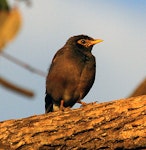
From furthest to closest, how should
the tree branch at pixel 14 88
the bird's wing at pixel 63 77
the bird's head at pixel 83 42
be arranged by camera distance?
the bird's head at pixel 83 42 < the bird's wing at pixel 63 77 < the tree branch at pixel 14 88

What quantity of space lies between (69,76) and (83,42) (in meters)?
1.00

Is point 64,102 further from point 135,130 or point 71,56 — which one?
point 135,130

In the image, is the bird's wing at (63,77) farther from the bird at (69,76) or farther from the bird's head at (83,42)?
the bird's head at (83,42)

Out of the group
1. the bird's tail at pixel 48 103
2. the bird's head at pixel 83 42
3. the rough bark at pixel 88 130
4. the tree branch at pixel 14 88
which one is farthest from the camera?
the bird's head at pixel 83 42

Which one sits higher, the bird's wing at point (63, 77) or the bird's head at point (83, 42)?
the bird's head at point (83, 42)

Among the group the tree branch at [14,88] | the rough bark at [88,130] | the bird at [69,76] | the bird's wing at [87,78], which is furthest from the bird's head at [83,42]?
the tree branch at [14,88]

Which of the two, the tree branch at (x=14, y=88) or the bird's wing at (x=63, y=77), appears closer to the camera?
the tree branch at (x=14, y=88)

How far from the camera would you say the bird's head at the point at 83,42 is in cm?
683

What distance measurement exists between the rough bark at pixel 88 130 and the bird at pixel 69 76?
138 cm

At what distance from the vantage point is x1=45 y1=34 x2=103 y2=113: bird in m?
6.16

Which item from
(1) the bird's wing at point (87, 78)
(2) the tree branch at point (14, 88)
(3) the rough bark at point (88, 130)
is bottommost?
(2) the tree branch at point (14, 88)

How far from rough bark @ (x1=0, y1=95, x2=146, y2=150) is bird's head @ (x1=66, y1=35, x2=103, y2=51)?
7.46 feet

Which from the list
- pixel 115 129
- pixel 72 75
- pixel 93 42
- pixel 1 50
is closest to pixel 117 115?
pixel 115 129

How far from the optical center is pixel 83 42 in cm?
691
